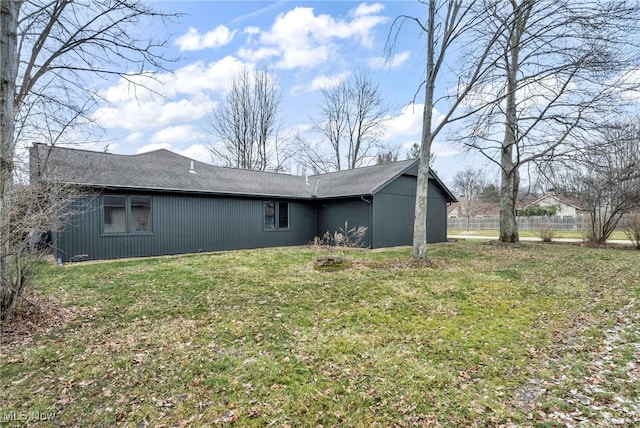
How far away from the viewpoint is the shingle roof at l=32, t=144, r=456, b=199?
995 centimetres

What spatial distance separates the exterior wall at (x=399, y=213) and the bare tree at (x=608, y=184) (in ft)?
16.7

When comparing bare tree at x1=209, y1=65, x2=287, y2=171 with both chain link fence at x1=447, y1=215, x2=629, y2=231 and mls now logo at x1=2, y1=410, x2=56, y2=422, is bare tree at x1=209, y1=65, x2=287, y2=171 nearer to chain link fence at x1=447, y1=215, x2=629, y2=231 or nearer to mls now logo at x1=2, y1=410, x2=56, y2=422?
chain link fence at x1=447, y1=215, x2=629, y2=231

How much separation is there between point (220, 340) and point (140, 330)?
1262 millimetres

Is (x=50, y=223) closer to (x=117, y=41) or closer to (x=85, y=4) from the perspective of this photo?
(x=117, y=41)

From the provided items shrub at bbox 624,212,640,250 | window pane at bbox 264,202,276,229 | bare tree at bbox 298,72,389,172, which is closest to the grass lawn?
window pane at bbox 264,202,276,229

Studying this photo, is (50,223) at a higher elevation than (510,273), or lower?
higher

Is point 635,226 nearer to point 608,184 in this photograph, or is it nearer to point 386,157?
point 608,184

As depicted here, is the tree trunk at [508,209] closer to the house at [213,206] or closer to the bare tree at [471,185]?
the house at [213,206]

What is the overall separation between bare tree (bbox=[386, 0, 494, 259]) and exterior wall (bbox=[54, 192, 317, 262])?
6.72 metres

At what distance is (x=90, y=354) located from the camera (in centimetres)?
370

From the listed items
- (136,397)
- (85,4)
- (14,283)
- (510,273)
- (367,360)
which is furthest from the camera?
(510,273)

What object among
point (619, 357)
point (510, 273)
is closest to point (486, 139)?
point (510, 273)

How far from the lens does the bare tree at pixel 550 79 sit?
870 cm

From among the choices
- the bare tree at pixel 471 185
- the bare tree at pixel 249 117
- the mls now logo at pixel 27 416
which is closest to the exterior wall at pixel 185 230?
the mls now logo at pixel 27 416
